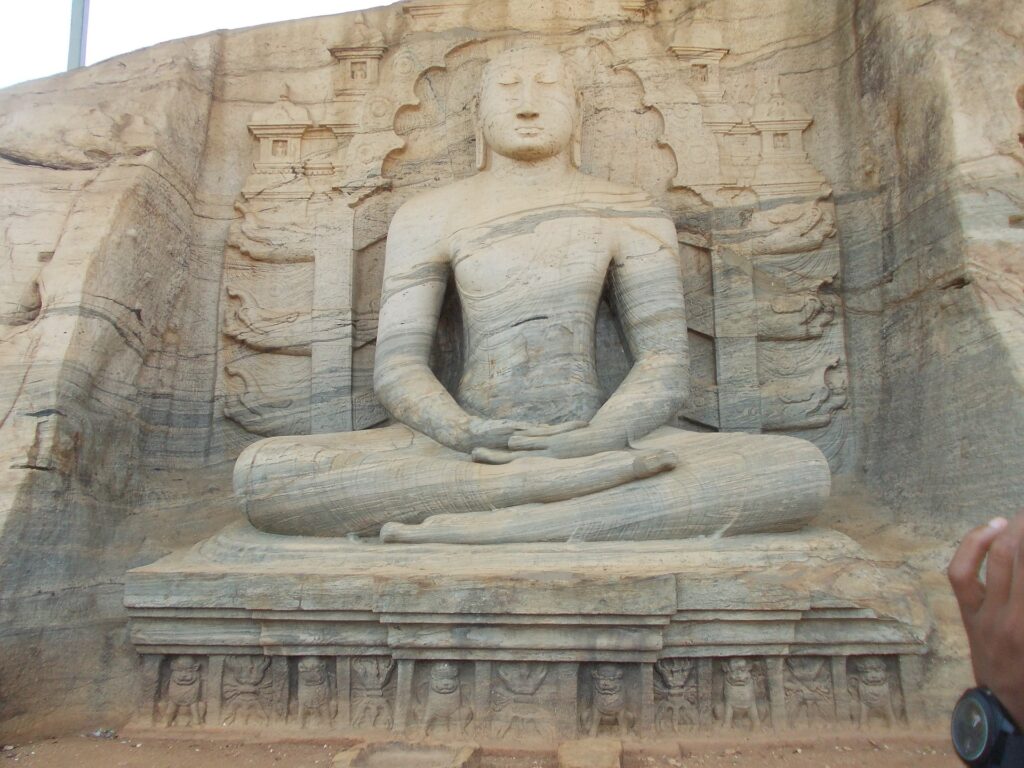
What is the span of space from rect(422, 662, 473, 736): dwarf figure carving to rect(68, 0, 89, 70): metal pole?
637 cm

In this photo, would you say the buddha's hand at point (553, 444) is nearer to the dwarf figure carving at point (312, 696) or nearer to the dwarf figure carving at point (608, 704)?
the dwarf figure carving at point (608, 704)

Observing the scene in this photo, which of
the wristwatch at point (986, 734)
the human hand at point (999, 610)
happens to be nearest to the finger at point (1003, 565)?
the human hand at point (999, 610)

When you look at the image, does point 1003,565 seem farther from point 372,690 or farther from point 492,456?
point 492,456

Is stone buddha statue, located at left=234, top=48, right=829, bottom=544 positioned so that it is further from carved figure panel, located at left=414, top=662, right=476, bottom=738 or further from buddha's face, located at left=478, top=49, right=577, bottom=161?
carved figure panel, located at left=414, top=662, right=476, bottom=738

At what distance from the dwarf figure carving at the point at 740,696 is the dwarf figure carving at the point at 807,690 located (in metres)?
0.14

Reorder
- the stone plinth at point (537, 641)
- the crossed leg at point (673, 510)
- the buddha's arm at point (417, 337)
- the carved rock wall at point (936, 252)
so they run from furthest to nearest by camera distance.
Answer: the buddha's arm at point (417, 337), the carved rock wall at point (936, 252), the crossed leg at point (673, 510), the stone plinth at point (537, 641)

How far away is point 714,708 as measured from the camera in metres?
2.98

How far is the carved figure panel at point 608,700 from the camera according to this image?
2895 mm

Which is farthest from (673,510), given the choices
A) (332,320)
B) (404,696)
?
(332,320)

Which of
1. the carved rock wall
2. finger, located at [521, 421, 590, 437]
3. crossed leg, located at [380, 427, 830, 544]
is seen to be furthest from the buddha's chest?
the carved rock wall

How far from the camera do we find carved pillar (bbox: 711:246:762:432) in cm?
481

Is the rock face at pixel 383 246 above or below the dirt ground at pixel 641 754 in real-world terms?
above

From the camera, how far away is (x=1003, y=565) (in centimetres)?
104

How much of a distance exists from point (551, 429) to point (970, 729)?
269 cm
